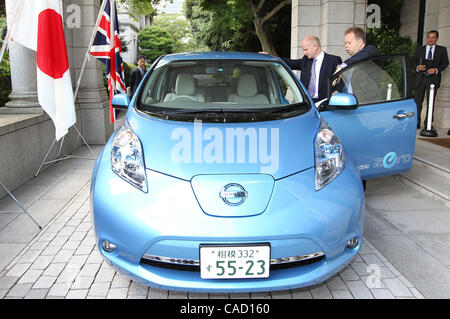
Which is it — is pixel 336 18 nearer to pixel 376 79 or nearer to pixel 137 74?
pixel 137 74

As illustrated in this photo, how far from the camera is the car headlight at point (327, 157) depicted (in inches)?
109

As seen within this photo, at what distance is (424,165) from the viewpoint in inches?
240

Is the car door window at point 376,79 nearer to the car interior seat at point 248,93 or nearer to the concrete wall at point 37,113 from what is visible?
the car interior seat at point 248,93

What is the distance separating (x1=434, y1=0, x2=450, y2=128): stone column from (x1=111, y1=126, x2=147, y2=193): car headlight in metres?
7.92

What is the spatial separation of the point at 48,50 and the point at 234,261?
3550 mm

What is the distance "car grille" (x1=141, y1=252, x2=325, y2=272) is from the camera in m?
2.47

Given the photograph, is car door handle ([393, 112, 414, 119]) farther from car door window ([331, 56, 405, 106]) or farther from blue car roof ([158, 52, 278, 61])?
blue car roof ([158, 52, 278, 61])

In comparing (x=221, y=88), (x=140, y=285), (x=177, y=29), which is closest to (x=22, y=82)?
(x=221, y=88)

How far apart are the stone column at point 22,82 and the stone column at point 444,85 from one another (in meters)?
7.58

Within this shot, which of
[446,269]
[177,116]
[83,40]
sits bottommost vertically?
[446,269]

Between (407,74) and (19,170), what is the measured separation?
4686mm

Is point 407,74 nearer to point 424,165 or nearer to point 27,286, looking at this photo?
point 424,165

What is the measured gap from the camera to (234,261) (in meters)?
2.46
